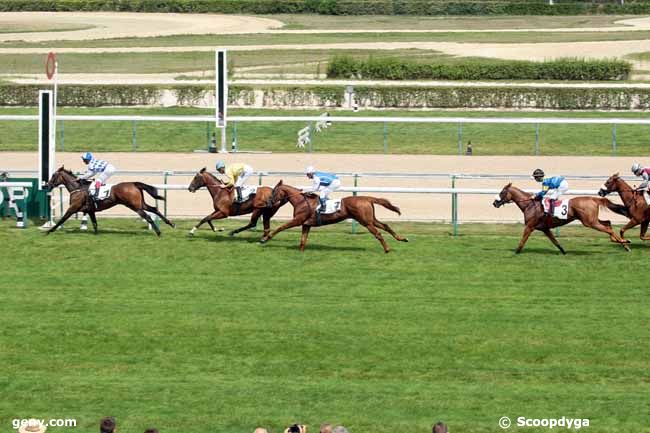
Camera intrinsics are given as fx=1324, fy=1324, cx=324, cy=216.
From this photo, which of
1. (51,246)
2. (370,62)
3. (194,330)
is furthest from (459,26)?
(194,330)

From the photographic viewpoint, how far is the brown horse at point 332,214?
19734 millimetres

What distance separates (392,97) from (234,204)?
63.2ft

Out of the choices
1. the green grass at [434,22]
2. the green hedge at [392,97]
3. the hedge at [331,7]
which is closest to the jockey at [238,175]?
the green hedge at [392,97]

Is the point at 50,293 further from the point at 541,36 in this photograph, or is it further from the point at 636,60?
the point at 541,36

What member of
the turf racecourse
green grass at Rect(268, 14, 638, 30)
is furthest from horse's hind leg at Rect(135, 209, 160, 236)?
green grass at Rect(268, 14, 638, 30)

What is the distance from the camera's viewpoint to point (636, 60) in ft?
169

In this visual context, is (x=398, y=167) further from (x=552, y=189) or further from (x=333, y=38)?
(x=333, y=38)

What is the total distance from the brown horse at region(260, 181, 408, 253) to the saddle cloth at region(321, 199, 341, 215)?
0.16 feet

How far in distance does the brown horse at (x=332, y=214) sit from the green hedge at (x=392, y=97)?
19.3m

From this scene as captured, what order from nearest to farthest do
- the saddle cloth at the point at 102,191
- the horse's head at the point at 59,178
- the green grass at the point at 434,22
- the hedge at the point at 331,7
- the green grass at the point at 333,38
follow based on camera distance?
the saddle cloth at the point at 102,191 < the horse's head at the point at 59,178 < the green grass at the point at 333,38 < the green grass at the point at 434,22 < the hedge at the point at 331,7

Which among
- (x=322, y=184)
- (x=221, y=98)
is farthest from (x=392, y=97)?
(x=322, y=184)

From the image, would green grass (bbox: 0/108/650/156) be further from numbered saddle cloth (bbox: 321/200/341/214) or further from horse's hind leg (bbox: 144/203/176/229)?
numbered saddle cloth (bbox: 321/200/341/214)

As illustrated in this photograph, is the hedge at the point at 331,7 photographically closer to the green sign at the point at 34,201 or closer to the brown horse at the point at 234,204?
the green sign at the point at 34,201

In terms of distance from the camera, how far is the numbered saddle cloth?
1973 cm
